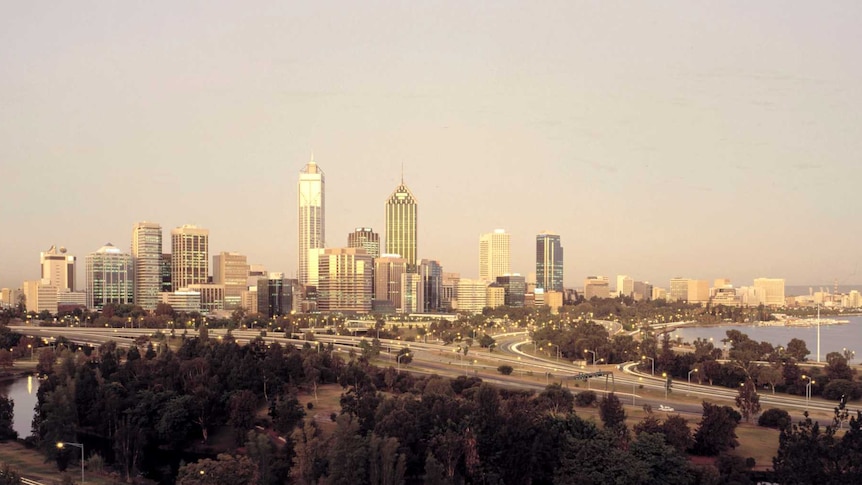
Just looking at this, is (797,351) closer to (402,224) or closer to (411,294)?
(411,294)

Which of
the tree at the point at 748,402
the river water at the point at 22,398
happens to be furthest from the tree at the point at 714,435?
the river water at the point at 22,398

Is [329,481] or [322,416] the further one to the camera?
[322,416]

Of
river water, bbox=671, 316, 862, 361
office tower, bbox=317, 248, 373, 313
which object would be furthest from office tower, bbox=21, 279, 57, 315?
river water, bbox=671, 316, 862, 361

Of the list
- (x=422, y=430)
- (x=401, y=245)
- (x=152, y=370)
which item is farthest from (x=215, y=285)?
(x=422, y=430)

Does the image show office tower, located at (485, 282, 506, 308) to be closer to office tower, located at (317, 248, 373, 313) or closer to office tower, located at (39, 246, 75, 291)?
office tower, located at (317, 248, 373, 313)

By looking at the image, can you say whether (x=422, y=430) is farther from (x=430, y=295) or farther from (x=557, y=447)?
(x=430, y=295)

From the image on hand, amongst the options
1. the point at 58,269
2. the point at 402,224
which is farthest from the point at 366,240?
the point at 58,269

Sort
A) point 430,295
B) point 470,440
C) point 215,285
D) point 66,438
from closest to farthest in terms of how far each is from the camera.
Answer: point 470,440 → point 66,438 → point 215,285 → point 430,295
